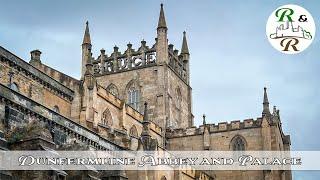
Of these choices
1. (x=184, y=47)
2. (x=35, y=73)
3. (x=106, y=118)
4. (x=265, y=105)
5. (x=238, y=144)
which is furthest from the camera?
(x=184, y=47)

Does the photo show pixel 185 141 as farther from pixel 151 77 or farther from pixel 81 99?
pixel 81 99

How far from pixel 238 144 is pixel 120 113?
13.5 meters

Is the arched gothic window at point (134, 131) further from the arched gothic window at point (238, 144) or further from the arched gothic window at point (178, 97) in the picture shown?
the arched gothic window at point (178, 97)

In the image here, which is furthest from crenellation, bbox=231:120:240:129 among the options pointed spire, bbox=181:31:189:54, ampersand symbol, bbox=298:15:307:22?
ampersand symbol, bbox=298:15:307:22

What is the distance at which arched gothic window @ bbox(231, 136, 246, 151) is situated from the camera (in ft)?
178

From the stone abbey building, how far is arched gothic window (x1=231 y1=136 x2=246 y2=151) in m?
0.10

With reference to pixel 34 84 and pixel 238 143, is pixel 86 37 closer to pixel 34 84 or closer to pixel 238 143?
pixel 238 143

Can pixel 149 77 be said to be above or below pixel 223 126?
above

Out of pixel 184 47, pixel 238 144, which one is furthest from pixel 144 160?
pixel 184 47

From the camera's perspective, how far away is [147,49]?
2330 inches

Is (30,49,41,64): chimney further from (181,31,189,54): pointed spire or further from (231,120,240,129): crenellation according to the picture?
(181,31,189,54): pointed spire

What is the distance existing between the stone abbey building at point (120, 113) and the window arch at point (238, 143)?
99mm

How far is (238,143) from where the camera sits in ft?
179

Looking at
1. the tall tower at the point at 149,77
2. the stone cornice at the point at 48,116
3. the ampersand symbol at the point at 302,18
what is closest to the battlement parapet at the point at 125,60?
the tall tower at the point at 149,77
